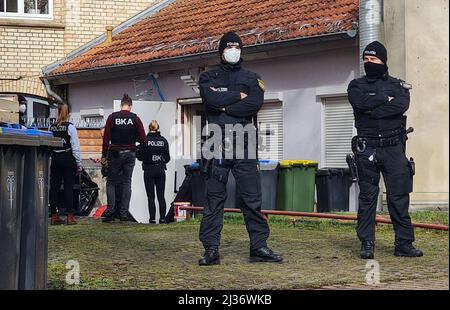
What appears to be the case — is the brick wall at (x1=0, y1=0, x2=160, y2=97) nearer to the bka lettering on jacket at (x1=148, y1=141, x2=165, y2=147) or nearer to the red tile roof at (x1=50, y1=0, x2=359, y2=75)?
the red tile roof at (x1=50, y1=0, x2=359, y2=75)

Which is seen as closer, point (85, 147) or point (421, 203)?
point (421, 203)

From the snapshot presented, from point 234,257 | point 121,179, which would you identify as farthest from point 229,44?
point 121,179

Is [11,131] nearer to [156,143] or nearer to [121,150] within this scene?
[121,150]

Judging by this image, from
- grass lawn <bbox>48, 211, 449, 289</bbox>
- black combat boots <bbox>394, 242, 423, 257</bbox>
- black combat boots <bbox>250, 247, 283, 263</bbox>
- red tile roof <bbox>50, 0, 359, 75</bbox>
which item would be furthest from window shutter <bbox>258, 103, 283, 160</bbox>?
black combat boots <bbox>250, 247, 283, 263</bbox>

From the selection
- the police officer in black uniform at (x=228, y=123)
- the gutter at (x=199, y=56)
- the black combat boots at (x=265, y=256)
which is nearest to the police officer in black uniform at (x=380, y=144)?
the black combat boots at (x=265, y=256)

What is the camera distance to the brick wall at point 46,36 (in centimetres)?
2439

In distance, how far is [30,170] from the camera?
6895 mm

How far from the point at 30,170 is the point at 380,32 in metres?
8.86

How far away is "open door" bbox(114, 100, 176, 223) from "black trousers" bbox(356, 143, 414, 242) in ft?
30.7

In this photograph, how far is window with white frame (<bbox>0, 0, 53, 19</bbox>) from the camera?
2455 cm
